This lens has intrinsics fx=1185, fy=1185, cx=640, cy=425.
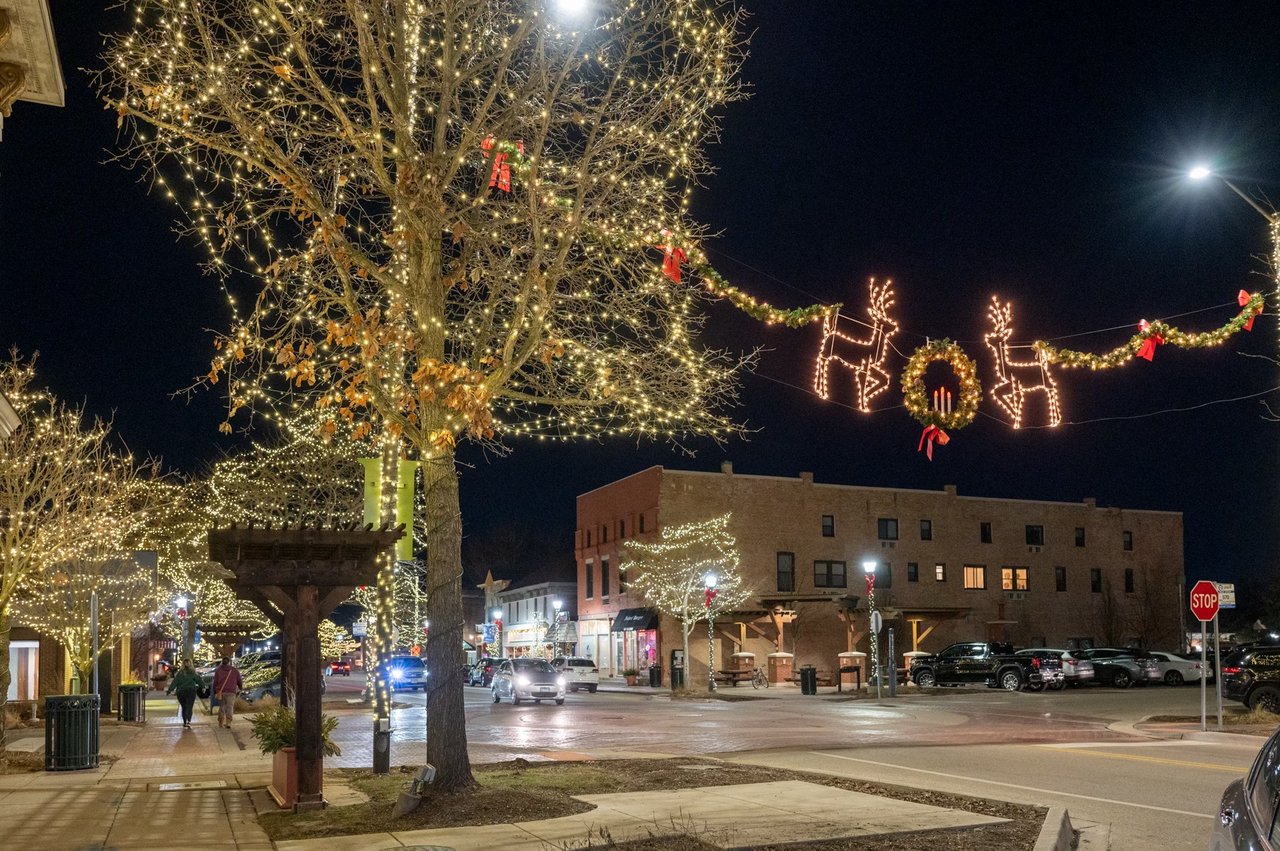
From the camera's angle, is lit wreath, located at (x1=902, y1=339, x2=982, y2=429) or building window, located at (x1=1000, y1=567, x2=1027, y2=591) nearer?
lit wreath, located at (x1=902, y1=339, x2=982, y2=429)

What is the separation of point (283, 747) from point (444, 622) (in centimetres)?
234

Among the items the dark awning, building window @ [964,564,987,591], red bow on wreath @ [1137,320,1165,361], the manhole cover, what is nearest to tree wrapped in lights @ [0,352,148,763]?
the manhole cover

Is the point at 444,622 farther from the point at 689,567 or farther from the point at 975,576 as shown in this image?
the point at 975,576

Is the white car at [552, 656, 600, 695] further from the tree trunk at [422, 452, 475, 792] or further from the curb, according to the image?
the curb

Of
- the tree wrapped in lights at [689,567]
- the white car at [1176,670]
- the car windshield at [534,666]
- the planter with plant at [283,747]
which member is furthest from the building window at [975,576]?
the planter with plant at [283,747]

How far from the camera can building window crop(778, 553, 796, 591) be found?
176 feet

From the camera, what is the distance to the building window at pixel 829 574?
5475 cm

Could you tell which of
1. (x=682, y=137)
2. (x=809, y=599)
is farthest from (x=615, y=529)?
(x=682, y=137)

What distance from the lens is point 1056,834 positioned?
348 inches

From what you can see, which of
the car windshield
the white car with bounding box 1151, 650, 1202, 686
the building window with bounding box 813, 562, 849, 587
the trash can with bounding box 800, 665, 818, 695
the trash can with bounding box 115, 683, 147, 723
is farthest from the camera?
the building window with bounding box 813, 562, 849, 587

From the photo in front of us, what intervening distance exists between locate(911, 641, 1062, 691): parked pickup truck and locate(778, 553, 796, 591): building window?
28.7ft

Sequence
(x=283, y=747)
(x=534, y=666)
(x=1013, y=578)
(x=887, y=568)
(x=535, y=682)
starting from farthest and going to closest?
(x=1013, y=578) → (x=887, y=568) → (x=534, y=666) → (x=535, y=682) → (x=283, y=747)

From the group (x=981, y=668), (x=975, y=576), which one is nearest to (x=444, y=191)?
(x=981, y=668)

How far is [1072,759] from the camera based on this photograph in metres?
17.5
